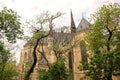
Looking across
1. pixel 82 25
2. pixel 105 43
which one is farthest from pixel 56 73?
pixel 82 25

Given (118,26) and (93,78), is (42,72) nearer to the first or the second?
(93,78)

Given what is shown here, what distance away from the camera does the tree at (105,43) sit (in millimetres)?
16906

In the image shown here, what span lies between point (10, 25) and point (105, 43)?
10.1 metres

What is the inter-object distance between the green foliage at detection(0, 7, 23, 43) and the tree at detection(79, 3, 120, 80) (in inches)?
305

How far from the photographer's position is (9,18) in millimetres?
15102

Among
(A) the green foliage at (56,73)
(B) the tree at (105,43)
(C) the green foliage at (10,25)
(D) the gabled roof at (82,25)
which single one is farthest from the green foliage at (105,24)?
(D) the gabled roof at (82,25)

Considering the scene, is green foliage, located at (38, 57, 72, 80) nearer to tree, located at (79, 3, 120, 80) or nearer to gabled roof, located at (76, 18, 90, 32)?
tree, located at (79, 3, 120, 80)

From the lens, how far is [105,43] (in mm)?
19547

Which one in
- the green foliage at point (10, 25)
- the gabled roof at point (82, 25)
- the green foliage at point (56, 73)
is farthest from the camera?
the gabled roof at point (82, 25)

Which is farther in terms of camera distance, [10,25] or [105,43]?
[105,43]

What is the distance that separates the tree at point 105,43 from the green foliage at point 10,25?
7756 millimetres

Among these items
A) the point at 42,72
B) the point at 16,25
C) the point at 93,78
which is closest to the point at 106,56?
the point at 93,78

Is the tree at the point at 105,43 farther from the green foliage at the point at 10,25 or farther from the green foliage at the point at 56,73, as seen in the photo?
the green foliage at the point at 10,25

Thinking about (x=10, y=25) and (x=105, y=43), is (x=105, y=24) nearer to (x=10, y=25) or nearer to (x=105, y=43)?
(x=105, y=43)
